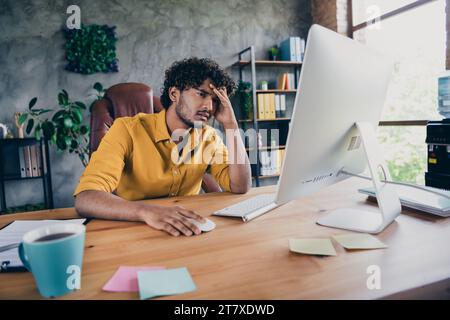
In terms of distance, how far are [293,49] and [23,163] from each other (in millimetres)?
3345

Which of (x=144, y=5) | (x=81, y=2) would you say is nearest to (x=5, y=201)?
(x=81, y=2)

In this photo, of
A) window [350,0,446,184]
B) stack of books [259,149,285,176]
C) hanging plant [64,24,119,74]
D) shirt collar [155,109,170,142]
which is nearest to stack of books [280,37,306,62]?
window [350,0,446,184]

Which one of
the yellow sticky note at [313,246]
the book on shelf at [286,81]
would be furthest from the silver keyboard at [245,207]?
the book on shelf at [286,81]

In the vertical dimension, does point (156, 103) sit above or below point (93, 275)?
above

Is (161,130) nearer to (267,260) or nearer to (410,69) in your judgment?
(267,260)

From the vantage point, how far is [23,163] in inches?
128

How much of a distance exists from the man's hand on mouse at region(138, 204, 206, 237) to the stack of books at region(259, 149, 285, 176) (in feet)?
10.7

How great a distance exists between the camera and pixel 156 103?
2.28 m

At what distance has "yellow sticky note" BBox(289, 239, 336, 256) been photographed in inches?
28.1

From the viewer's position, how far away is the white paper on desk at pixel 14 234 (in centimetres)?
70

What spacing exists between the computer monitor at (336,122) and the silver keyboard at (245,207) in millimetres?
207

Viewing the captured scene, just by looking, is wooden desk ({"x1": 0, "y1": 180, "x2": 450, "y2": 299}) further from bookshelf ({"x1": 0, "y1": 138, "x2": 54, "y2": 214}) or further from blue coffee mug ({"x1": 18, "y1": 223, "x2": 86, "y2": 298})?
bookshelf ({"x1": 0, "y1": 138, "x2": 54, "y2": 214})
